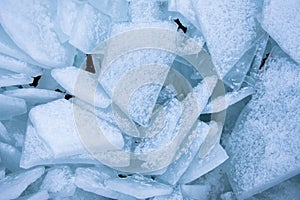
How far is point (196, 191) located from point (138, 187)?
0.13m

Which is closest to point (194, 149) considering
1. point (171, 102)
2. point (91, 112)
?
point (171, 102)

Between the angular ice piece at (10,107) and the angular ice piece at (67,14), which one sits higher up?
the angular ice piece at (67,14)

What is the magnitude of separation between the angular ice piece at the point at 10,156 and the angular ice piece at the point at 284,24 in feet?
1.70

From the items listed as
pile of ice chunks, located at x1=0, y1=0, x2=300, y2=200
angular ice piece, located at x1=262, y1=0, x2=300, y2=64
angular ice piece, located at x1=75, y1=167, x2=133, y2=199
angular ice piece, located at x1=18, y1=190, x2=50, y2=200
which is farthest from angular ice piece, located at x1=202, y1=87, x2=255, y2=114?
angular ice piece, located at x1=18, y1=190, x2=50, y2=200

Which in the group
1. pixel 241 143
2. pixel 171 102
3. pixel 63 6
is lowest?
pixel 241 143

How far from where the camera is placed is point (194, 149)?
0.88m

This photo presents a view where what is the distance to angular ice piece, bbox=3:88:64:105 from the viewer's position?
2.98ft

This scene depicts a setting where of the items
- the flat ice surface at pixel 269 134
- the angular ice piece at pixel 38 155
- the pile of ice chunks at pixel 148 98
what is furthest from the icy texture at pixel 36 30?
the flat ice surface at pixel 269 134

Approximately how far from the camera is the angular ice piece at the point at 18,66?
91cm

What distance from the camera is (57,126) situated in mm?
881

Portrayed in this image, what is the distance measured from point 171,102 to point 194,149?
10cm

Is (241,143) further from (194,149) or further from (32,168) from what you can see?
(32,168)

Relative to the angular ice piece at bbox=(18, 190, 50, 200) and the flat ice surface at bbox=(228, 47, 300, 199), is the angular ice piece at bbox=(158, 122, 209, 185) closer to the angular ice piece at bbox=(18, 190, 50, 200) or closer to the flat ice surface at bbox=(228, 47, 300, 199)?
the flat ice surface at bbox=(228, 47, 300, 199)

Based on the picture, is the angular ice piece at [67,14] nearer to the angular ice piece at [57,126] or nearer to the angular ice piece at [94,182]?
the angular ice piece at [57,126]
